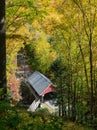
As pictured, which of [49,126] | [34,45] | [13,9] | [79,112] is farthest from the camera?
[34,45]

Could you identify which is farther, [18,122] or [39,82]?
[39,82]

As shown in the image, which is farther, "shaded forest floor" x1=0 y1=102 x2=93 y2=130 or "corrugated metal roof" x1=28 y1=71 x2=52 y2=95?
"corrugated metal roof" x1=28 y1=71 x2=52 y2=95

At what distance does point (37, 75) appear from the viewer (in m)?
36.9

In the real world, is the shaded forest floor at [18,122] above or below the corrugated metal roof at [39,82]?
above

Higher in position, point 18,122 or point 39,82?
point 18,122

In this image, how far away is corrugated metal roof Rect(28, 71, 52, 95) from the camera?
32.2m

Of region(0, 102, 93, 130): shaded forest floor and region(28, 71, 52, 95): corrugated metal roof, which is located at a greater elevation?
region(0, 102, 93, 130): shaded forest floor

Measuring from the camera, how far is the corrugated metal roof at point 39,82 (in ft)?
106

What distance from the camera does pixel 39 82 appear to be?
116 feet

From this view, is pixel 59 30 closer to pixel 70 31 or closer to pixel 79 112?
pixel 70 31

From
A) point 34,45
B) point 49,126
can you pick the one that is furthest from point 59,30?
point 34,45

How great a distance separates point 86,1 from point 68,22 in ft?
9.47

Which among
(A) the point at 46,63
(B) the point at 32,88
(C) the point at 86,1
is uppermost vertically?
(C) the point at 86,1

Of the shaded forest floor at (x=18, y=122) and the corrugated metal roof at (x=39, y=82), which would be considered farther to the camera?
the corrugated metal roof at (x=39, y=82)
